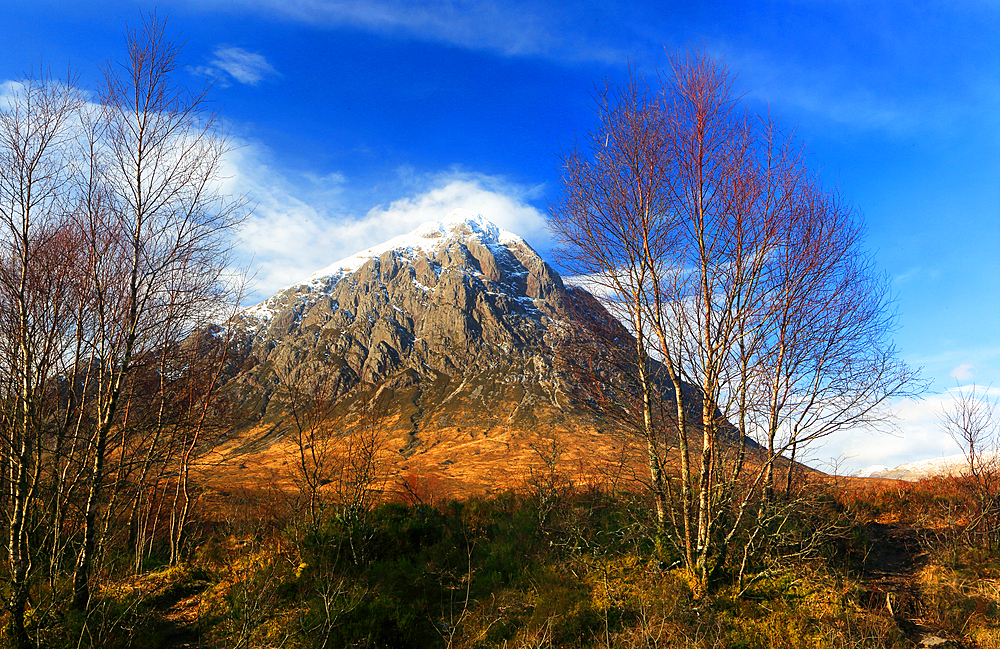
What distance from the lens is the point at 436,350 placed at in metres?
136

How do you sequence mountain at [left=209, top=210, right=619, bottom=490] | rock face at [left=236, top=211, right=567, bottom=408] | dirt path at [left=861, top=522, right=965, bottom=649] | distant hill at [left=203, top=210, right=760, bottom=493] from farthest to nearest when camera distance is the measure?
rock face at [left=236, top=211, right=567, bottom=408] < mountain at [left=209, top=210, right=619, bottom=490] < distant hill at [left=203, top=210, right=760, bottom=493] < dirt path at [left=861, top=522, right=965, bottom=649]

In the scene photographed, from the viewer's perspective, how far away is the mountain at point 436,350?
76.2 meters

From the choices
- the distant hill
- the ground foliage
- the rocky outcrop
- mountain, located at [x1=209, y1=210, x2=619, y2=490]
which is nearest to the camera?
the ground foliage

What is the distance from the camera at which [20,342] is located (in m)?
6.48

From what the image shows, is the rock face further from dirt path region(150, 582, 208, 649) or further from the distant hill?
dirt path region(150, 582, 208, 649)

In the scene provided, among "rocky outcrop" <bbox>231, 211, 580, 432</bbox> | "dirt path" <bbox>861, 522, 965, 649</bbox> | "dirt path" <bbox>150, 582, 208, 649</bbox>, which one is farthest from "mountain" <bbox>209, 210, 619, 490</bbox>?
"dirt path" <bbox>150, 582, 208, 649</bbox>

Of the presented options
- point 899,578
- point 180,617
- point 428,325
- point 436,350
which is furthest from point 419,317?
point 899,578

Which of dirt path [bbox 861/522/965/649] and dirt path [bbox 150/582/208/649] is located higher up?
dirt path [bbox 861/522/965/649]

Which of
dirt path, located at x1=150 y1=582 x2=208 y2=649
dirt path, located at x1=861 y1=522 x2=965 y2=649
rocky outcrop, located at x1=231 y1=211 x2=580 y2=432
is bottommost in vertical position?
dirt path, located at x1=150 y1=582 x2=208 y2=649

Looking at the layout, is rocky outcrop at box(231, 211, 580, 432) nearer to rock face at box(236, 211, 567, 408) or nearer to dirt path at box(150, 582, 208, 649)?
rock face at box(236, 211, 567, 408)

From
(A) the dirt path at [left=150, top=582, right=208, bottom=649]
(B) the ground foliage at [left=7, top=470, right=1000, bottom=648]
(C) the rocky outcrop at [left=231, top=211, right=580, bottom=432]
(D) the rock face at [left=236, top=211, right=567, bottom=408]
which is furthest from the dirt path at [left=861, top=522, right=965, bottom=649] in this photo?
(D) the rock face at [left=236, top=211, right=567, bottom=408]

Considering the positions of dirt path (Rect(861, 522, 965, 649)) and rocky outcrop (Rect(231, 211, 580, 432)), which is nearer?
dirt path (Rect(861, 522, 965, 649))

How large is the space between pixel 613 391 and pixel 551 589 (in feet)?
10.8

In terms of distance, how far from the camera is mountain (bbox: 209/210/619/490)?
7625 cm
